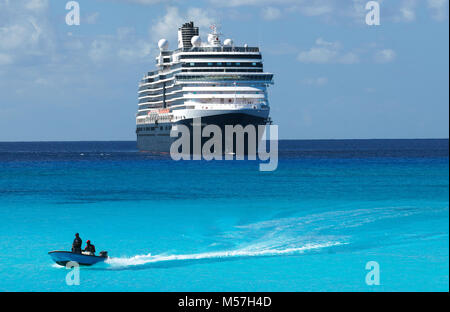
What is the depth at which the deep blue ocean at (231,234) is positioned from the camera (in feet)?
73.5

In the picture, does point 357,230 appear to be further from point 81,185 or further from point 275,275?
point 81,185

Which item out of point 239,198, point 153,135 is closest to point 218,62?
point 153,135

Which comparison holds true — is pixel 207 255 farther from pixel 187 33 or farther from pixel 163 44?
pixel 163 44

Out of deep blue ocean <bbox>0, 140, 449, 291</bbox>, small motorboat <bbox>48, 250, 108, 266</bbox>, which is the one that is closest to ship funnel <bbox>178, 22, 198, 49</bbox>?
deep blue ocean <bbox>0, 140, 449, 291</bbox>

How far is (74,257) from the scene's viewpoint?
2328cm

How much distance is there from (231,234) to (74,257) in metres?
8.73

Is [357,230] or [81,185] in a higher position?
[81,185]

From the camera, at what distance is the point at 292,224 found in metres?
32.8

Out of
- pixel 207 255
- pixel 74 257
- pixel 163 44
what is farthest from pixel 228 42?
pixel 74 257

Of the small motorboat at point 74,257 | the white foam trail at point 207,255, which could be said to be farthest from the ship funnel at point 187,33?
the small motorboat at point 74,257

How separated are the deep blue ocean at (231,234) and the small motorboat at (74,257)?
27 centimetres

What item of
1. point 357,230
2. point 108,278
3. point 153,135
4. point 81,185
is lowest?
point 108,278

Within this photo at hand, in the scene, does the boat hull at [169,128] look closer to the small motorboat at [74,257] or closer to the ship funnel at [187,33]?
the ship funnel at [187,33]
